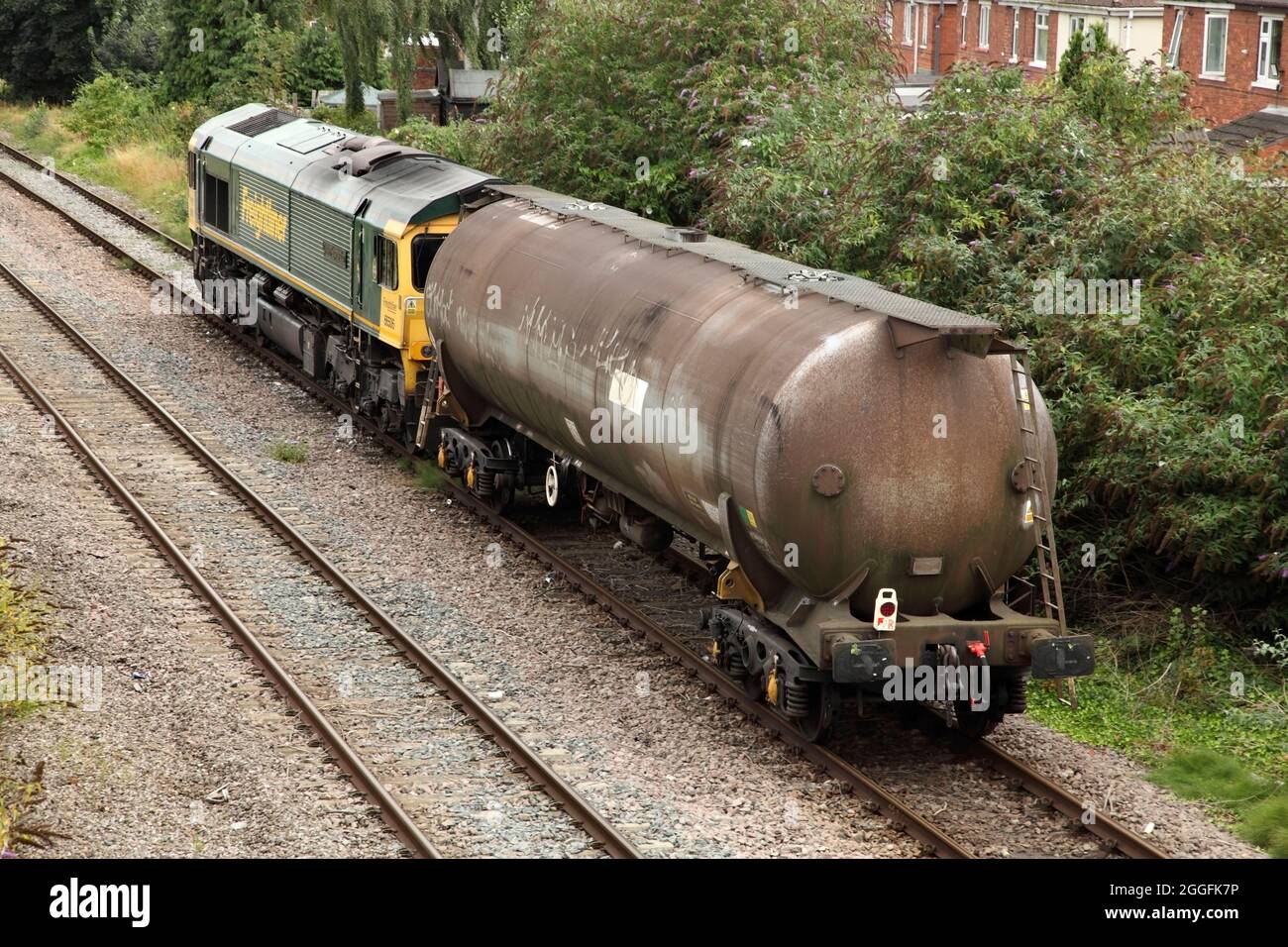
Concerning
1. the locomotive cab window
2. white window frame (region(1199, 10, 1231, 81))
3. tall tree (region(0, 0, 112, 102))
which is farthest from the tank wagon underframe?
tall tree (region(0, 0, 112, 102))

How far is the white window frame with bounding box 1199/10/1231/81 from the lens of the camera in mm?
34500

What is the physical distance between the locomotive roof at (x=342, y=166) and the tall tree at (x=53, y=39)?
2976 cm

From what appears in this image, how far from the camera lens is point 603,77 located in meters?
23.3

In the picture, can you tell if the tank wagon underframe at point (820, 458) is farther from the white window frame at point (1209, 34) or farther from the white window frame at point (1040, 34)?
the white window frame at point (1040, 34)

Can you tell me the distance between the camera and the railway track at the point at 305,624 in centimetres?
1109

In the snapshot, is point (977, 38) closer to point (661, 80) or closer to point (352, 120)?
point (352, 120)

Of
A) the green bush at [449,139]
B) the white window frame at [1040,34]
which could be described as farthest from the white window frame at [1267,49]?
the green bush at [449,139]

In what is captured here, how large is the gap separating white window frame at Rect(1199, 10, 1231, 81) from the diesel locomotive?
909 inches

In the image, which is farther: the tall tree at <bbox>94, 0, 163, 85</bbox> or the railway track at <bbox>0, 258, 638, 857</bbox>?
the tall tree at <bbox>94, 0, 163, 85</bbox>

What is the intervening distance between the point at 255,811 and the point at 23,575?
5703mm

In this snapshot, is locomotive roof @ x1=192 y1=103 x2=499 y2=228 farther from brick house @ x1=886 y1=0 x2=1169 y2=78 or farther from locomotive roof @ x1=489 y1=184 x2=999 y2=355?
brick house @ x1=886 y1=0 x2=1169 y2=78

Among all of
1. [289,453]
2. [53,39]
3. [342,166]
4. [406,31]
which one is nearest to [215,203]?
[342,166]

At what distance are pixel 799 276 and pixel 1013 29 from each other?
1394 inches
